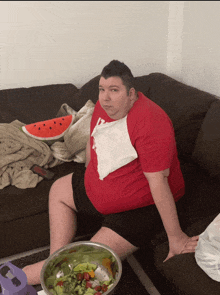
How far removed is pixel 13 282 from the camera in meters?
0.90

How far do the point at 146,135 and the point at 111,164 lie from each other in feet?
0.68

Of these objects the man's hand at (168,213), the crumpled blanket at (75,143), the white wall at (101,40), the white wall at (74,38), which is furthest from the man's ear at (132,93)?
the white wall at (74,38)

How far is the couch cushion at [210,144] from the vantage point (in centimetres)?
160

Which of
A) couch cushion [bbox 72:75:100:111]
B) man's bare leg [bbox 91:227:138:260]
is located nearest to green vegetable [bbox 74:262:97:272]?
man's bare leg [bbox 91:227:138:260]

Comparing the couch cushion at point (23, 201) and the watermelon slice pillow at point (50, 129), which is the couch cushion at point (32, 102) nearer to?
the watermelon slice pillow at point (50, 129)

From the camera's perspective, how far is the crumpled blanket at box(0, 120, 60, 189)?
5.71ft

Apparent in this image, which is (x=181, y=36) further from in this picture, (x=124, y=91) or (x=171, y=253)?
(x=171, y=253)

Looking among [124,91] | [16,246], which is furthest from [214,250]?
[16,246]

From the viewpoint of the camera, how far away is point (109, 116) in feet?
4.43

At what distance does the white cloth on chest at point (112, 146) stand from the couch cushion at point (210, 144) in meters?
0.52

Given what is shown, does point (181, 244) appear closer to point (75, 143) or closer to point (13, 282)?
point (13, 282)

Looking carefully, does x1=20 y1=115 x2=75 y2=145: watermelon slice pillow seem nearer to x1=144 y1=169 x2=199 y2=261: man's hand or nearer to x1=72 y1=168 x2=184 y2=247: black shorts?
x1=72 y1=168 x2=184 y2=247: black shorts

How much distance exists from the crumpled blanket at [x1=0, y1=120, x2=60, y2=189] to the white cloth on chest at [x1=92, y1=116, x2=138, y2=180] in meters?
0.52

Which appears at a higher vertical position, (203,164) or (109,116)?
(109,116)
